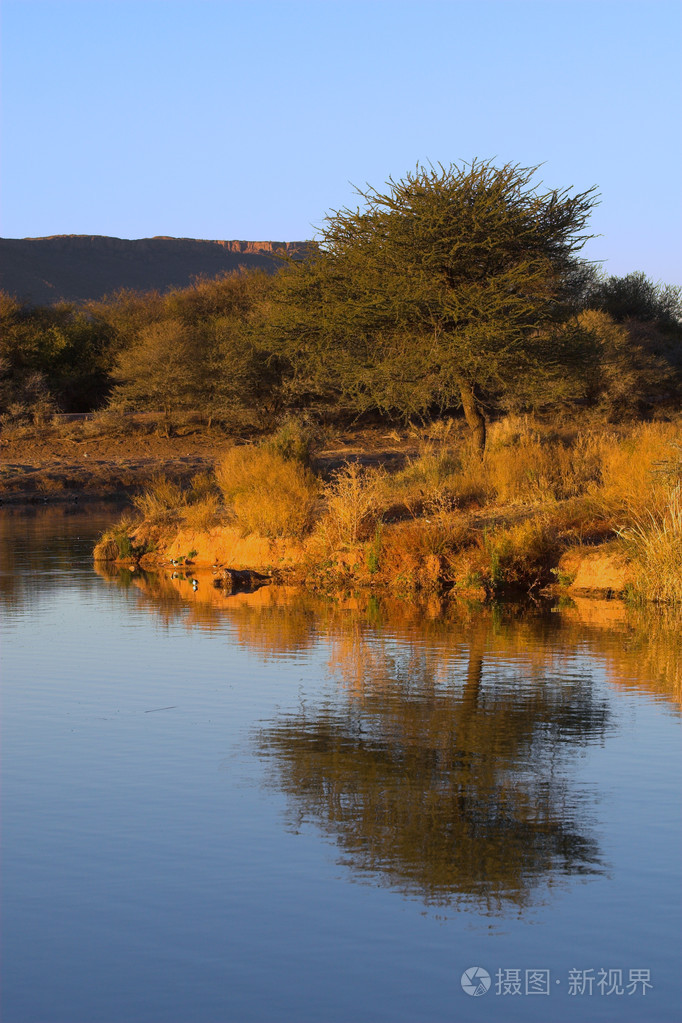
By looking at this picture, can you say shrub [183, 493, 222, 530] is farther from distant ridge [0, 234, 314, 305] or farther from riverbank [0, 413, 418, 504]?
distant ridge [0, 234, 314, 305]

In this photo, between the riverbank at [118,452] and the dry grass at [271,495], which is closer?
the dry grass at [271,495]

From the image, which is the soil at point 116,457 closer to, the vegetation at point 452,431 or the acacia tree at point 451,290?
the vegetation at point 452,431

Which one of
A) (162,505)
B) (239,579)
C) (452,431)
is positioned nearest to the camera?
(239,579)

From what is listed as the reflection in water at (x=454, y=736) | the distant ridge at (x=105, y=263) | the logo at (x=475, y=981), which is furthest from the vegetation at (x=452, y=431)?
the distant ridge at (x=105, y=263)

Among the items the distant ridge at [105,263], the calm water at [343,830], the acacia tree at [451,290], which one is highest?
the distant ridge at [105,263]

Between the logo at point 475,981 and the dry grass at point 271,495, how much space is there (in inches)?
549

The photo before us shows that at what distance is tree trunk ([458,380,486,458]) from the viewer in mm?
23531

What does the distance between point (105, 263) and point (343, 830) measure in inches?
4870

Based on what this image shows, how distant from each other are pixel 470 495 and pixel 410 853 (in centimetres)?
1415

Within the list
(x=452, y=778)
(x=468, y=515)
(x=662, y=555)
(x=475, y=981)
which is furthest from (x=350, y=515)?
(x=475, y=981)

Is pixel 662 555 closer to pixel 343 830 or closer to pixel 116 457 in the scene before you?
pixel 343 830

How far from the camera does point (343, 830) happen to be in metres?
6.77

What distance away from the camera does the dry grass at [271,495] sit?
62.3ft

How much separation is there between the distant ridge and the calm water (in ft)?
308
